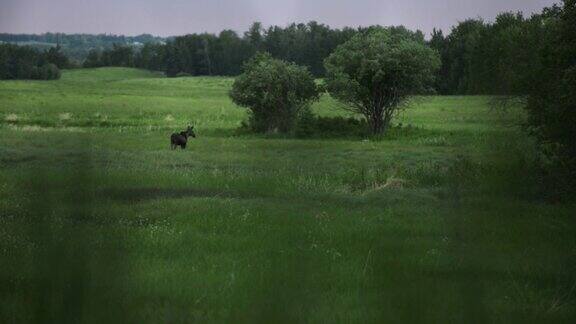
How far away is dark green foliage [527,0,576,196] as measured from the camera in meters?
6.76

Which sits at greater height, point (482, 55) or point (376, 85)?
point (376, 85)

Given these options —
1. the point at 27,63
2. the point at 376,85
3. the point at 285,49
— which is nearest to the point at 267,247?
the point at 285,49

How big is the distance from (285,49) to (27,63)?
5.14ft

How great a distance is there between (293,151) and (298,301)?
5.61 ft

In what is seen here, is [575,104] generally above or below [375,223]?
above

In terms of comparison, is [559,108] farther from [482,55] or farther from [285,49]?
[285,49]

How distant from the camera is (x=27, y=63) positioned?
128 inches

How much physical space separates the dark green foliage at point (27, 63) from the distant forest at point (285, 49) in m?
0.10

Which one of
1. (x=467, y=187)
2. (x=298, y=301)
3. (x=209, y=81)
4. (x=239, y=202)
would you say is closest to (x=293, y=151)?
(x=209, y=81)

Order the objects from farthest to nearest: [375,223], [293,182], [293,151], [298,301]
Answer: [375,223] < [293,182] < [293,151] < [298,301]

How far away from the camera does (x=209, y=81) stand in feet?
16.2

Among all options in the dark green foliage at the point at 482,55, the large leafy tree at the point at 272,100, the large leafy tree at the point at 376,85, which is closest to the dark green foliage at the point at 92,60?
the dark green foliage at the point at 482,55

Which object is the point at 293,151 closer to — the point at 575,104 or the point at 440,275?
the point at 440,275

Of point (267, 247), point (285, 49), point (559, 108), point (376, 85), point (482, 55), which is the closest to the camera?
point (285, 49)
